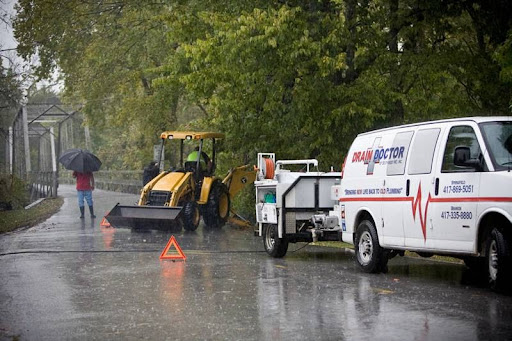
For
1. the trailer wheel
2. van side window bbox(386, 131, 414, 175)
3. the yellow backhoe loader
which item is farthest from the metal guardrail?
van side window bbox(386, 131, 414, 175)

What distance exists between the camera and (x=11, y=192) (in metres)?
35.1

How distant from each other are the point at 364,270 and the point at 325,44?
968 cm

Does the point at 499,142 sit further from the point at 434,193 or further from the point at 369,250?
the point at 369,250

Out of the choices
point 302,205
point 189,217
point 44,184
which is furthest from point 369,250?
point 44,184

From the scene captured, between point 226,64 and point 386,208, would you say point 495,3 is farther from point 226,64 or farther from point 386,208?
point 386,208

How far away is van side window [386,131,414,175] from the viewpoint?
1429 centimetres

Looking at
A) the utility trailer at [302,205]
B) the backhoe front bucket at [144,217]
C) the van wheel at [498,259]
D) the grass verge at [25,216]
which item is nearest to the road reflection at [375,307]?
the van wheel at [498,259]

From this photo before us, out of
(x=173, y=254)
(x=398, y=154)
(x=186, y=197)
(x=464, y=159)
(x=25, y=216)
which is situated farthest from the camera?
(x=25, y=216)

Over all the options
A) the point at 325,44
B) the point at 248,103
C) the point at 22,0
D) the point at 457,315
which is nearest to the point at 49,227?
the point at 248,103

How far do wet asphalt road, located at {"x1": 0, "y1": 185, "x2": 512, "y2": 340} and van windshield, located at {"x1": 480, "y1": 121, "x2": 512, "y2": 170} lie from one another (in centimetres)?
169

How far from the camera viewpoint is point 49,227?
2714cm

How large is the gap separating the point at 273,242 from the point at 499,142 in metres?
6.08

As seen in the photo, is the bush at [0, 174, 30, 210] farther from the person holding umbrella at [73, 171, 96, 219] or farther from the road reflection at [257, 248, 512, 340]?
Result: the road reflection at [257, 248, 512, 340]

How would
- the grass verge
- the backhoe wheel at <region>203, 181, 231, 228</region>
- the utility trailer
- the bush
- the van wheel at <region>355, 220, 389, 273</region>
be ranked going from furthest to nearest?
the bush
the grass verge
the backhoe wheel at <region>203, 181, 231, 228</region>
the utility trailer
the van wheel at <region>355, 220, 389, 273</region>
